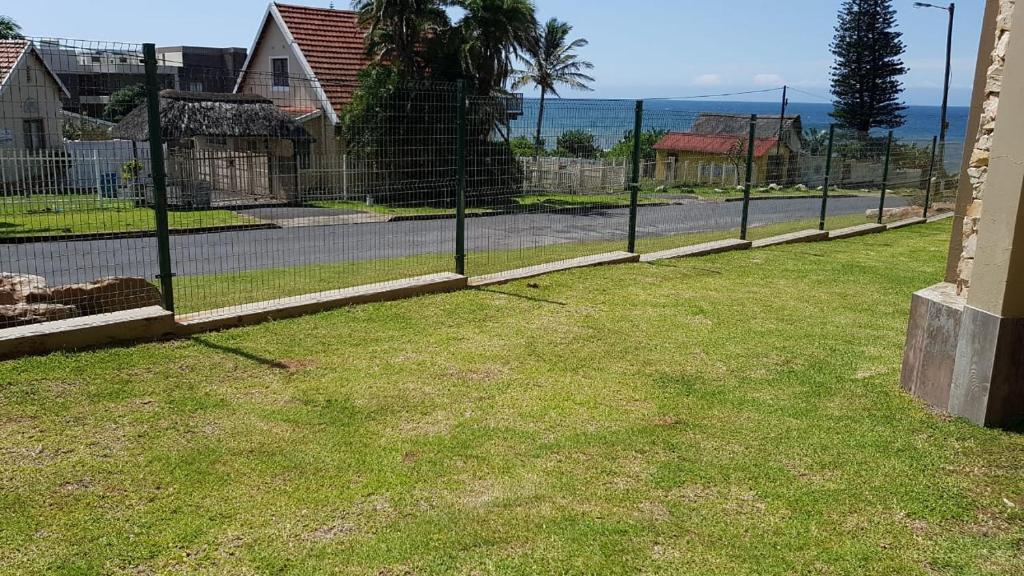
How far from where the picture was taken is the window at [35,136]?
5.75 meters

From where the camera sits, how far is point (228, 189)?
7.04m

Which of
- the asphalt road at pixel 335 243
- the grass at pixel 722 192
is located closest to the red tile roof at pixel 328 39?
the asphalt road at pixel 335 243

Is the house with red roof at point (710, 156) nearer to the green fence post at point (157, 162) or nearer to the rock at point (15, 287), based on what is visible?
the green fence post at point (157, 162)

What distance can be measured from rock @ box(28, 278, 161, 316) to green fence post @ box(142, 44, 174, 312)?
33 centimetres

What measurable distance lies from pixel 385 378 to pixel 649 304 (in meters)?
3.52

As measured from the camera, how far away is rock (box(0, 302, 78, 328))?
19.7 feet

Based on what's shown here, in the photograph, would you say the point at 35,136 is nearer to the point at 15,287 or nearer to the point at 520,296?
the point at 15,287

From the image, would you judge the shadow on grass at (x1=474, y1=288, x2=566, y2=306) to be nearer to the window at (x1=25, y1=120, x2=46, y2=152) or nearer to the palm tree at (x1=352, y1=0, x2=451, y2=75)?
the window at (x1=25, y1=120, x2=46, y2=152)

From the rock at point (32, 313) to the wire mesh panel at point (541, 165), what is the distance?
4483 millimetres

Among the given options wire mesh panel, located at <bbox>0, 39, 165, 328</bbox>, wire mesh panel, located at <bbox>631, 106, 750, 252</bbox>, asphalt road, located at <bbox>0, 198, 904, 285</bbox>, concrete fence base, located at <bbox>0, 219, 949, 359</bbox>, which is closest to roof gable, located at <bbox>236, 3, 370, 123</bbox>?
asphalt road, located at <bbox>0, 198, 904, 285</bbox>

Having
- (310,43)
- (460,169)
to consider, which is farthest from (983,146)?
(310,43)

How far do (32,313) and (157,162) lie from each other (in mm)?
1475

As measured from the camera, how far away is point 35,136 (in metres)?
5.86

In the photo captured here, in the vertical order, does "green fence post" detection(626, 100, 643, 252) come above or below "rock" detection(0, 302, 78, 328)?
above
